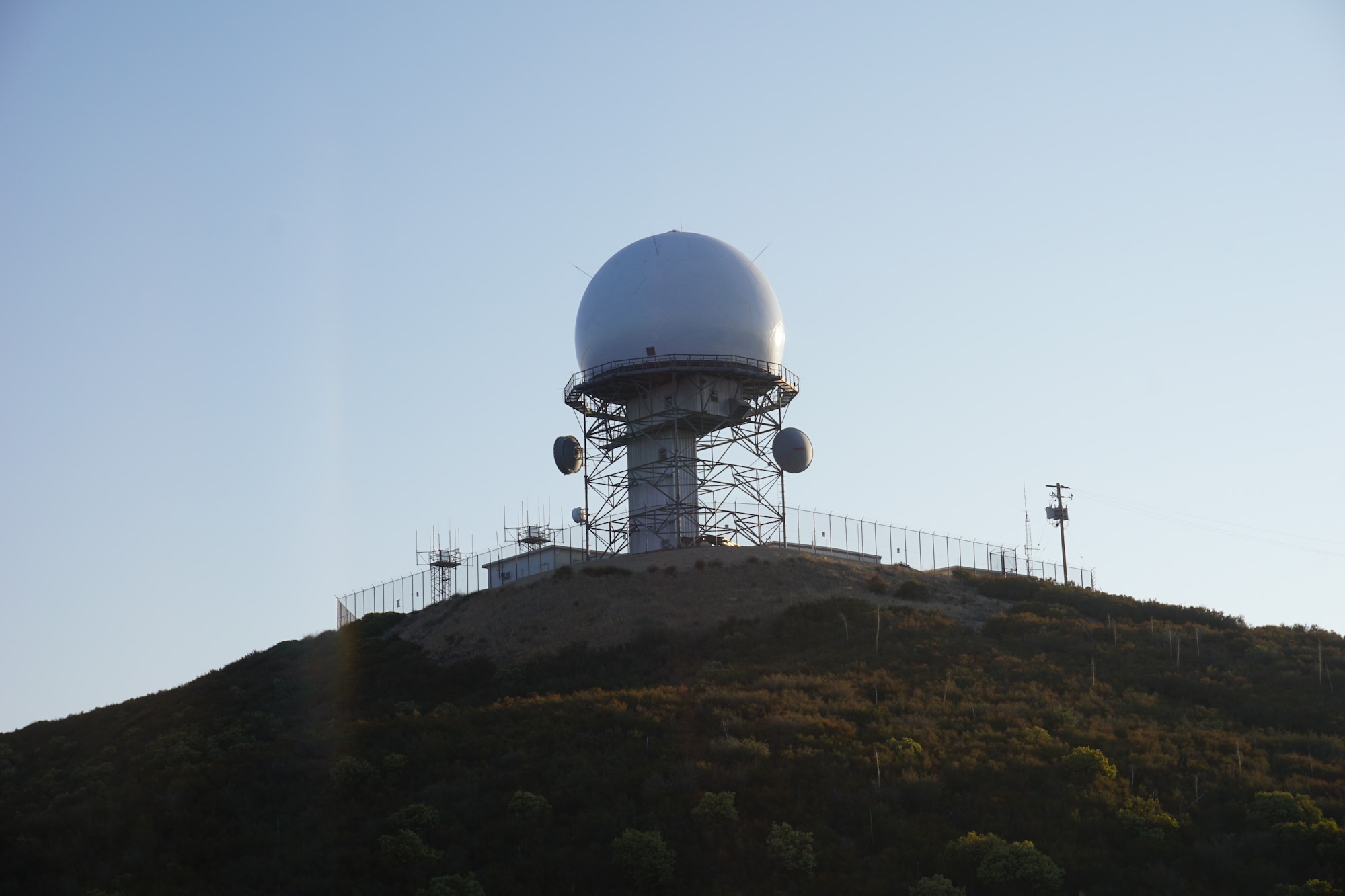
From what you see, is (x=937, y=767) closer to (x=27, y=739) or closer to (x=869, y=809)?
(x=869, y=809)

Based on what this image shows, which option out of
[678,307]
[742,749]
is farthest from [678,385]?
[742,749]

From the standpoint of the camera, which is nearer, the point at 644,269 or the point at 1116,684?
the point at 1116,684

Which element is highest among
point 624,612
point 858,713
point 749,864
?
point 624,612

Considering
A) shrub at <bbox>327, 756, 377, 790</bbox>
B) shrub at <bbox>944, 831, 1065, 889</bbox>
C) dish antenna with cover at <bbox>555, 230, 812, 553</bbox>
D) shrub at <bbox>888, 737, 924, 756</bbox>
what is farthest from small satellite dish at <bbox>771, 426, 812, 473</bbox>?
shrub at <bbox>944, 831, 1065, 889</bbox>

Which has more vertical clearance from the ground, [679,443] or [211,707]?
[679,443]

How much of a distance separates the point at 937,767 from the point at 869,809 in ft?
8.88

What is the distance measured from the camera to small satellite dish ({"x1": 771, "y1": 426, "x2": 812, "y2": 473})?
1946 inches

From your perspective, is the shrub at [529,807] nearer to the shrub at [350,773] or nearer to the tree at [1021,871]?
the shrub at [350,773]

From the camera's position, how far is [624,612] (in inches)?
1593

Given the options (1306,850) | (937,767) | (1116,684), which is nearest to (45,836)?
(937,767)

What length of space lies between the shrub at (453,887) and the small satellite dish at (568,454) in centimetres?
3480

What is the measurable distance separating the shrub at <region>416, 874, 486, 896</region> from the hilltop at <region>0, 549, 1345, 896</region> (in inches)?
3.9

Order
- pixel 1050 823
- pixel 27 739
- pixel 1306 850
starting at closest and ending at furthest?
1. pixel 1306 850
2. pixel 1050 823
3. pixel 27 739

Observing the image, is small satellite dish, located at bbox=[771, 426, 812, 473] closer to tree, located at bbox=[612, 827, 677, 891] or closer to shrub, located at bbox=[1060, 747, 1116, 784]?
shrub, located at bbox=[1060, 747, 1116, 784]
